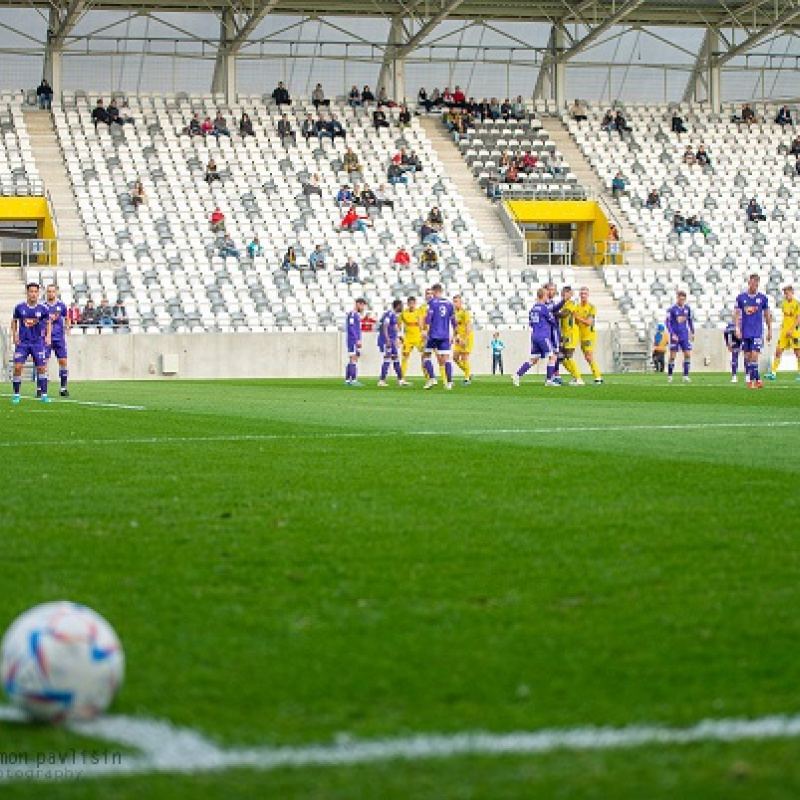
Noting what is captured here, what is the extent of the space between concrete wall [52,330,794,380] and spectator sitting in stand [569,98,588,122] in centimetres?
1841

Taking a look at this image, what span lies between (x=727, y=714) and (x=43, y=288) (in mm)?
40161

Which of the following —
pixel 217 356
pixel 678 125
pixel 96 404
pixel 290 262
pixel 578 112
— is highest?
pixel 578 112

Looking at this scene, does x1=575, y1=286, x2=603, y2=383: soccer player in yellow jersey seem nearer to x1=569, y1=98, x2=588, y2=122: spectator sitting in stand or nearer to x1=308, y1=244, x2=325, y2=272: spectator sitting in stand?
x1=308, y1=244, x2=325, y2=272: spectator sitting in stand

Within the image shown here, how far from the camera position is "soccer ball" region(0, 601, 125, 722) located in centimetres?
397

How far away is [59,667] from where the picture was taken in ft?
13.0

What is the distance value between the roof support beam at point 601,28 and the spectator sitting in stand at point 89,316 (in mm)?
22045

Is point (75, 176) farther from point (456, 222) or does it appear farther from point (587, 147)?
point (587, 147)

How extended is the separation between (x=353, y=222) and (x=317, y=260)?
3069 millimetres

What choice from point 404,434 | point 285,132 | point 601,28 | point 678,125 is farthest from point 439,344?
point 678,125

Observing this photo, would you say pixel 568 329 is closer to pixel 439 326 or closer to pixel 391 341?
pixel 439 326

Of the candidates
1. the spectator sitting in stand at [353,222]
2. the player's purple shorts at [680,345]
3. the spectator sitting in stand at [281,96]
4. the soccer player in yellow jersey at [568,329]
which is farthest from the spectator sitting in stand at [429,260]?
the soccer player in yellow jersey at [568,329]

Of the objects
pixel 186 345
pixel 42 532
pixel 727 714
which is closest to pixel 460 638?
Answer: pixel 727 714

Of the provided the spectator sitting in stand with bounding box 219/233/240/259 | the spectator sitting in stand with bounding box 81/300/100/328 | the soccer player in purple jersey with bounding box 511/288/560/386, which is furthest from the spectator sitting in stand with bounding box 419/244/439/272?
the soccer player in purple jersey with bounding box 511/288/560/386

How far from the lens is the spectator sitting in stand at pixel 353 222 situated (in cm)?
4872
